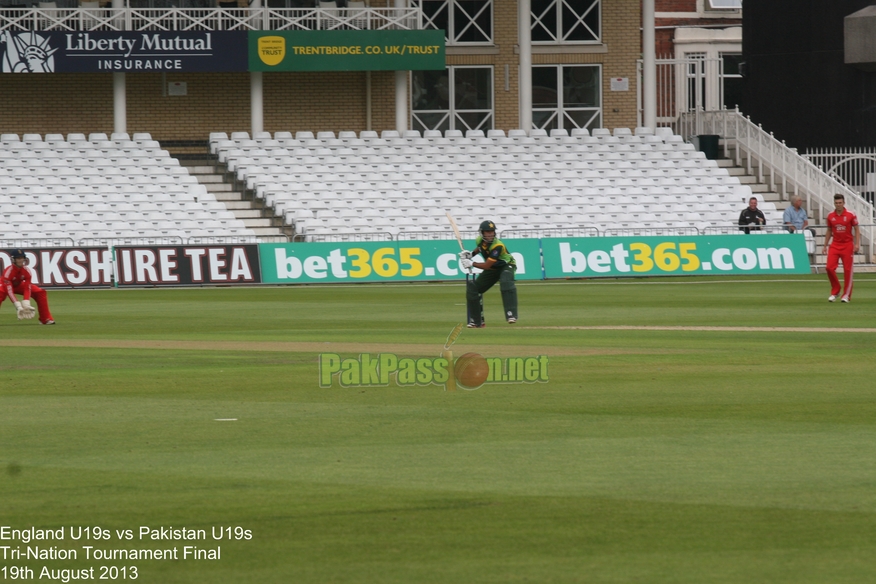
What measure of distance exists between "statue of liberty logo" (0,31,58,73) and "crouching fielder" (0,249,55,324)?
18.7 meters

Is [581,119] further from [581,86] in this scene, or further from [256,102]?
[256,102]

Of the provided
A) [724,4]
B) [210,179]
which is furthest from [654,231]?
[724,4]

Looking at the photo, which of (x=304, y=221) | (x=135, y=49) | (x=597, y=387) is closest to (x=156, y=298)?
(x=304, y=221)

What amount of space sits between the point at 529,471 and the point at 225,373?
18.6ft

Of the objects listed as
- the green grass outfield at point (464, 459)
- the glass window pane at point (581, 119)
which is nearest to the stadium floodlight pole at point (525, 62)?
the glass window pane at point (581, 119)

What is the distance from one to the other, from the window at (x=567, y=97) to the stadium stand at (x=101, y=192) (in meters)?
12.0

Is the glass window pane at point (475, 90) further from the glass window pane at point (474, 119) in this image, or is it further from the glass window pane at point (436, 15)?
the glass window pane at point (436, 15)

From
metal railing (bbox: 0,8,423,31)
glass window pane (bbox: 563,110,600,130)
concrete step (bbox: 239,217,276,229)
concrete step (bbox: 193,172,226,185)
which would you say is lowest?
concrete step (bbox: 239,217,276,229)

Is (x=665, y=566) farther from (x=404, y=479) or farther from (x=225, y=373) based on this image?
(x=225, y=373)

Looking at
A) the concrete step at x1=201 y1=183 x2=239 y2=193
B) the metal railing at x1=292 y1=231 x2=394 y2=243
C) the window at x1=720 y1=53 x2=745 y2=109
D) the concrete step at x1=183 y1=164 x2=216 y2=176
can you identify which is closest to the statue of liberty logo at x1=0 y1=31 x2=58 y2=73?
the concrete step at x1=183 y1=164 x2=216 y2=176

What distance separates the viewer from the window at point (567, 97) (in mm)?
41281

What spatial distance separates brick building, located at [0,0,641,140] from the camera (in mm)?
38969

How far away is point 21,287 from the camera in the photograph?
1892cm

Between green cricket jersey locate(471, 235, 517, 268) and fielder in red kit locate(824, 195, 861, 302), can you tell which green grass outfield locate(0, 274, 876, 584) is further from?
fielder in red kit locate(824, 195, 861, 302)
